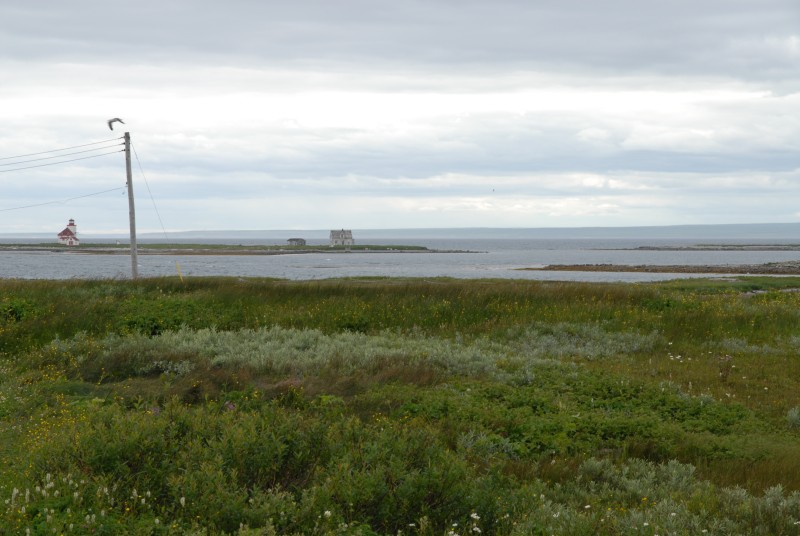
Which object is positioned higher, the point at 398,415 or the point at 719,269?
the point at 398,415

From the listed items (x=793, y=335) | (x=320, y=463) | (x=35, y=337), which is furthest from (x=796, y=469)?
(x=35, y=337)

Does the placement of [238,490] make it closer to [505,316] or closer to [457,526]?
[457,526]

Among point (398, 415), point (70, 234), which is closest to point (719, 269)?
point (398, 415)

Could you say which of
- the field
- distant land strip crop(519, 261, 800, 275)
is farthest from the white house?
the field

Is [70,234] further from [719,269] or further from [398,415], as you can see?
[398,415]

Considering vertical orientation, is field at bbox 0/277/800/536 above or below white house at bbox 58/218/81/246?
below

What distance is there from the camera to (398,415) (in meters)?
11.0

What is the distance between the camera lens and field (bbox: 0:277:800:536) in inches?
264

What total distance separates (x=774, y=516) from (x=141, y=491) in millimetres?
6446

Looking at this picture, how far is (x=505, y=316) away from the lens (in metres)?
21.2

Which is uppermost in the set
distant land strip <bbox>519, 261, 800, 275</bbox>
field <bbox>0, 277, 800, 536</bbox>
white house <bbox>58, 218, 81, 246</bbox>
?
Result: white house <bbox>58, 218, 81, 246</bbox>

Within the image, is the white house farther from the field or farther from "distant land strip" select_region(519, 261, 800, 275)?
the field

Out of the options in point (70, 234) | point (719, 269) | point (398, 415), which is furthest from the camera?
point (70, 234)

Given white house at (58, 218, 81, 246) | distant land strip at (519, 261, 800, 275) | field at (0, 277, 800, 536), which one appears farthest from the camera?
white house at (58, 218, 81, 246)
